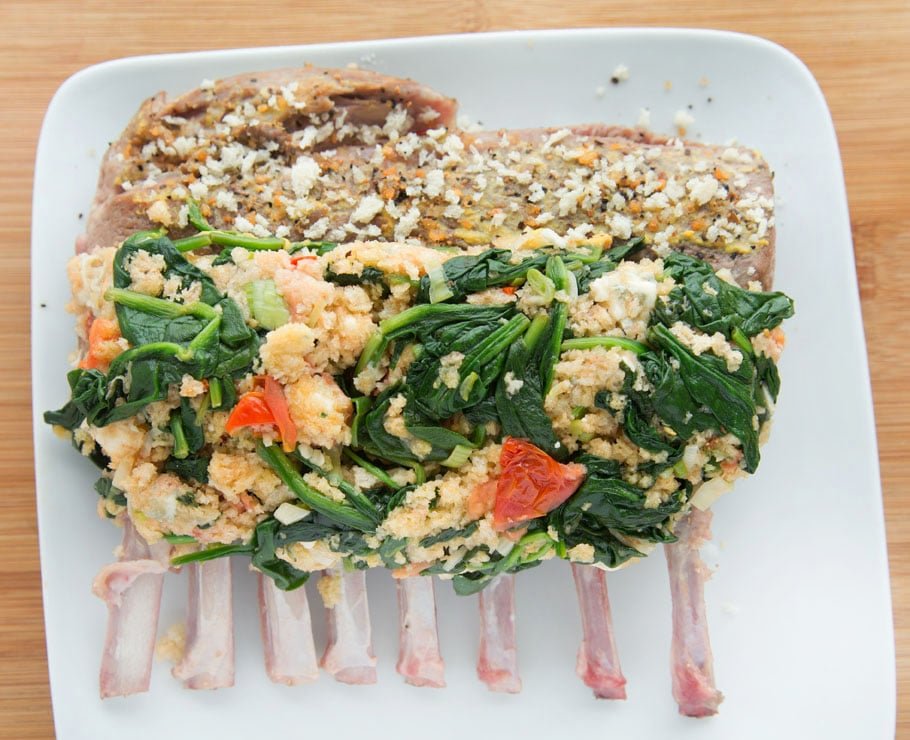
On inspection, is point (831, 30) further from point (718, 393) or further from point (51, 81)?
point (51, 81)

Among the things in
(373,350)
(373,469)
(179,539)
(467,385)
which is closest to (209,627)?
(179,539)

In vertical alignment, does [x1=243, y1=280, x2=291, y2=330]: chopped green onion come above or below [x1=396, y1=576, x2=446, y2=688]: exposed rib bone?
above

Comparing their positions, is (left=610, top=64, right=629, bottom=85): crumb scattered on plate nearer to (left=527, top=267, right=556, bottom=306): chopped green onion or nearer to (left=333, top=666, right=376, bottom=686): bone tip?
(left=527, top=267, right=556, bottom=306): chopped green onion

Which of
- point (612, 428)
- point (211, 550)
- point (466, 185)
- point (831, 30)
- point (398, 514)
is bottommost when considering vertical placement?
point (211, 550)

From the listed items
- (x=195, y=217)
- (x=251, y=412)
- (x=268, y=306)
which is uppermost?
(x=195, y=217)

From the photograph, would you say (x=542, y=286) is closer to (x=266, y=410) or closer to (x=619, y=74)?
(x=266, y=410)

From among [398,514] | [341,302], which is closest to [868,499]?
[398,514]

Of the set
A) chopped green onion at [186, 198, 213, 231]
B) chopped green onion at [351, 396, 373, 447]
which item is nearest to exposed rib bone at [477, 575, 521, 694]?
→ chopped green onion at [351, 396, 373, 447]
